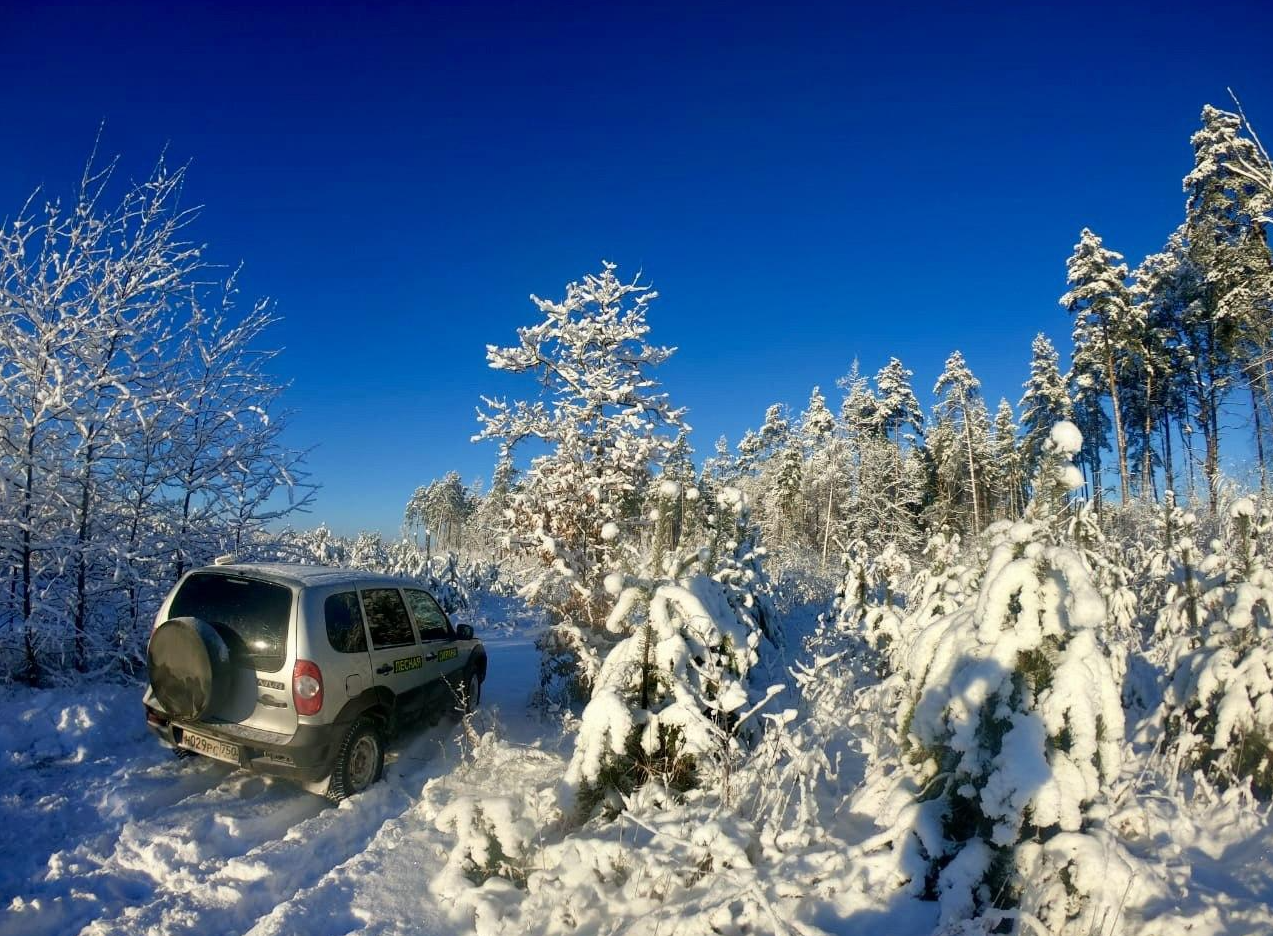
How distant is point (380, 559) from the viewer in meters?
29.3

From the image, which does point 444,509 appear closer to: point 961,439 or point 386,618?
point 961,439

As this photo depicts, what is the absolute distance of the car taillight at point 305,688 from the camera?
4.87m

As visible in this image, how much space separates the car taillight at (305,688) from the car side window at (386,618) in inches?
32.2

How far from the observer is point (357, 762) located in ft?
17.6

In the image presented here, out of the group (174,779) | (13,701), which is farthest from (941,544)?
(13,701)

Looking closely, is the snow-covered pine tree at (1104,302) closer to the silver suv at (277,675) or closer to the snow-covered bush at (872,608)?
the snow-covered bush at (872,608)

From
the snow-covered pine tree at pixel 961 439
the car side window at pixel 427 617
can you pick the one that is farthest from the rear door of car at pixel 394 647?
the snow-covered pine tree at pixel 961 439

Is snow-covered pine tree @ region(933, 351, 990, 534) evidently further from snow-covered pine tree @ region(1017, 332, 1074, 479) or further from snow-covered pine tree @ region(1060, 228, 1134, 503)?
snow-covered pine tree @ region(1060, 228, 1134, 503)

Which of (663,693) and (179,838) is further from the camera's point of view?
(663,693)

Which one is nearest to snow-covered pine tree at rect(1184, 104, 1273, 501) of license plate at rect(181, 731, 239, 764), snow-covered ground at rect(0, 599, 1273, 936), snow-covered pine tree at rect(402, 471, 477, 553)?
snow-covered ground at rect(0, 599, 1273, 936)

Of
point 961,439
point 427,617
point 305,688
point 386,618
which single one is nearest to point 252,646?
point 305,688

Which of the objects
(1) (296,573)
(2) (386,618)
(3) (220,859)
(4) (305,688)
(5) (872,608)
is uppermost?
(1) (296,573)

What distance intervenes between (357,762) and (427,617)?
1.79 metres

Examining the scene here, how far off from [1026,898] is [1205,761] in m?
3.45
